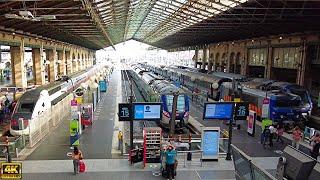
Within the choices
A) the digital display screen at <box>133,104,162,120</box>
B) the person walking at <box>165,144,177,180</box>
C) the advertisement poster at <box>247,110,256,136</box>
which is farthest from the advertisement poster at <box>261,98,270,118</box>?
the person walking at <box>165,144,177,180</box>

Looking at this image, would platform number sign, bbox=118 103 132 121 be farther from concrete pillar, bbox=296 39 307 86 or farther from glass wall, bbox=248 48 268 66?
glass wall, bbox=248 48 268 66

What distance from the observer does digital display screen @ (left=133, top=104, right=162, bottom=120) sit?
15538mm

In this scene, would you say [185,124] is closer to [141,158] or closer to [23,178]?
[141,158]

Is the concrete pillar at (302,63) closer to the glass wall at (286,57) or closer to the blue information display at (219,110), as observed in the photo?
the glass wall at (286,57)

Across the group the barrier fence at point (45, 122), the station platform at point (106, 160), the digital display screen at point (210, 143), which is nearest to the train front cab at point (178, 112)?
the station platform at point (106, 160)

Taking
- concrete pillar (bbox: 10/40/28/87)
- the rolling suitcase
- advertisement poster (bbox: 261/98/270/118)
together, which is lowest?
the rolling suitcase

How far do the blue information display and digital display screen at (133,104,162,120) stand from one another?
2426 millimetres

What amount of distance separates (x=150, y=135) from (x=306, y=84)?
2545 cm

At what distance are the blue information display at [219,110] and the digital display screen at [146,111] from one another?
243cm

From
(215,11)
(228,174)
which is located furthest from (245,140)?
(215,11)

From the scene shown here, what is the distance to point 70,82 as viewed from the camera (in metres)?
37.8

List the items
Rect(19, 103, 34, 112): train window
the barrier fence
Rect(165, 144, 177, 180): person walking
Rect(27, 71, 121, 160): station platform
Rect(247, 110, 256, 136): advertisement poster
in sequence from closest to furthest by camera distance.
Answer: Rect(165, 144, 177, 180): person walking < Rect(27, 71, 121, 160): station platform < the barrier fence < Rect(247, 110, 256, 136): advertisement poster < Rect(19, 103, 34, 112): train window

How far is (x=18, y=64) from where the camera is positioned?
115 ft

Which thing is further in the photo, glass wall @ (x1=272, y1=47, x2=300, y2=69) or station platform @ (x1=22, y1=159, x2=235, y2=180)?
glass wall @ (x1=272, y1=47, x2=300, y2=69)
